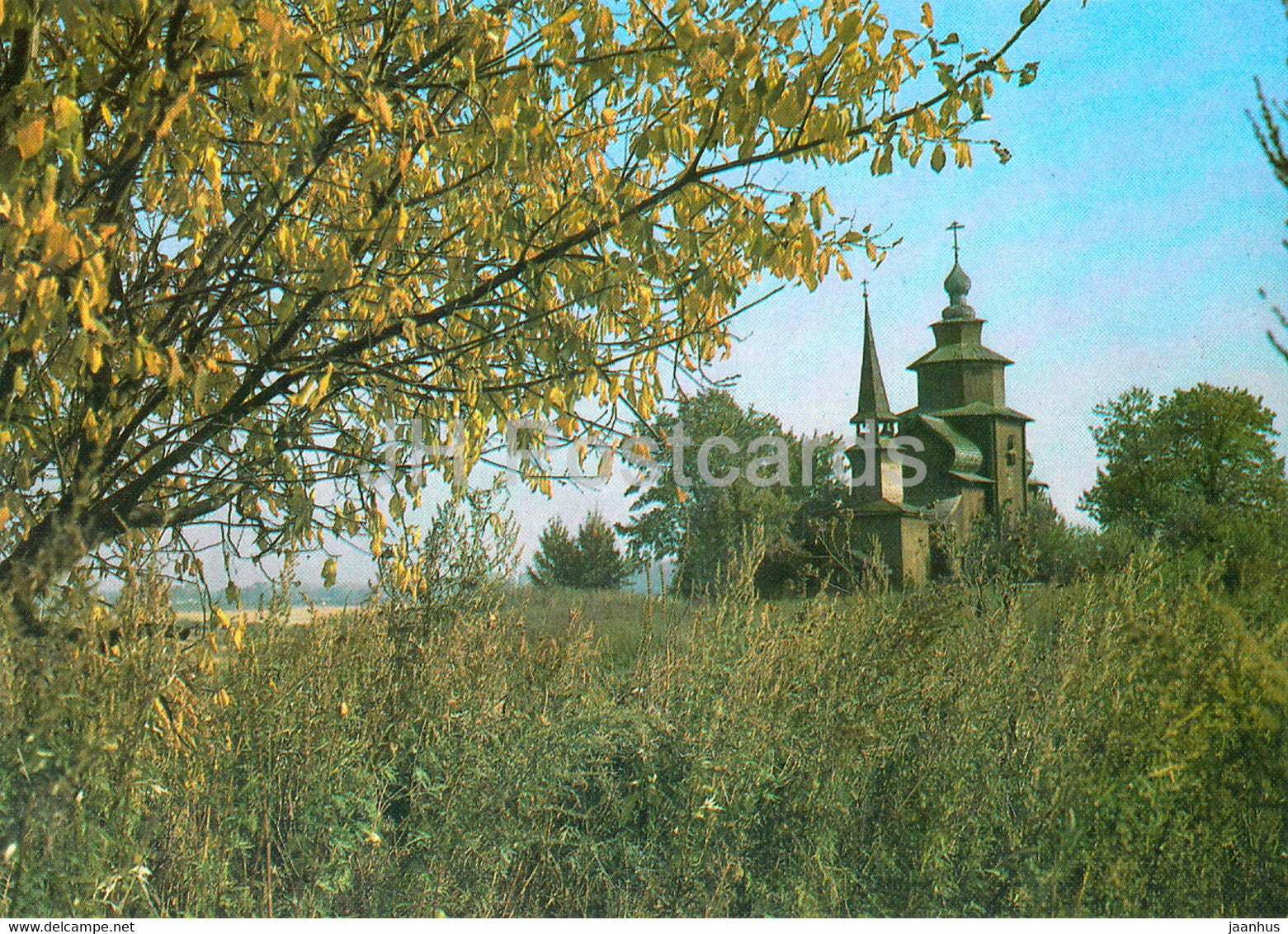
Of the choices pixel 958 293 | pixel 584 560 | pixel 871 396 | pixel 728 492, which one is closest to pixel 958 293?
pixel 958 293

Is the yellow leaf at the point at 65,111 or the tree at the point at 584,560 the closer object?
the yellow leaf at the point at 65,111

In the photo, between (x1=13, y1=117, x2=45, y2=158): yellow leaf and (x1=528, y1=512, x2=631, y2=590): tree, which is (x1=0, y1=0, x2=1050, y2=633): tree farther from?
(x1=528, y1=512, x2=631, y2=590): tree

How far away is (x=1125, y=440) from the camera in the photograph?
34.5 m

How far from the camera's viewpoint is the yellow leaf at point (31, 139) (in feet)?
7.86

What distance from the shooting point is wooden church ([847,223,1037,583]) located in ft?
86.5

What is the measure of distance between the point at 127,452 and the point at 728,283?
2.38 metres

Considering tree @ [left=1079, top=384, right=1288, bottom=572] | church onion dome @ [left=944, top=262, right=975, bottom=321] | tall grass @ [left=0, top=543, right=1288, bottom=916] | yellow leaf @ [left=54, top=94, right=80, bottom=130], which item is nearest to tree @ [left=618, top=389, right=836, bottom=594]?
church onion dome @ [left=944, top=262, right=975, bottom=321]

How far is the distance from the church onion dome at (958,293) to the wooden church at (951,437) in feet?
0.12

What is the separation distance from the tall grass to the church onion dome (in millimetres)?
29836

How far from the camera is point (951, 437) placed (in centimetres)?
3044

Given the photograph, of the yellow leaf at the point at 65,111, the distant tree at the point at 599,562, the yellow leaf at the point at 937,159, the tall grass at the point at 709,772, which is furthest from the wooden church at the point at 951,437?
the yellow leaf at the point at 65,111

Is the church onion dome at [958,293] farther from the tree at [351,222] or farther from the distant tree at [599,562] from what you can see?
the tree at [351,222]

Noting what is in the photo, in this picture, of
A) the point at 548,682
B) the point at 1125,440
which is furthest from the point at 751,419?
the point at 548,682
